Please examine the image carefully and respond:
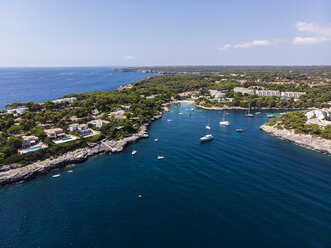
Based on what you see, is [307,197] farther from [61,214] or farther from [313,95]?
[313,95]

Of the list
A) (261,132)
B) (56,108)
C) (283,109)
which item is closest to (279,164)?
(261,132)

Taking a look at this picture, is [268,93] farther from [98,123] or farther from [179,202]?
[179,202]

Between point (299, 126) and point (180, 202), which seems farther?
point (299, 126)

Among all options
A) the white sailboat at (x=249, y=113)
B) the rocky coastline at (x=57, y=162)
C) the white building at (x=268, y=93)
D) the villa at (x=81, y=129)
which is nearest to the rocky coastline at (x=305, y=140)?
the white sailboat at (x=249, y=113)

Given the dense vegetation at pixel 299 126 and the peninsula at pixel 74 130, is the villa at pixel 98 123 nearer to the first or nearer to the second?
the peninsula at pixel 74 130

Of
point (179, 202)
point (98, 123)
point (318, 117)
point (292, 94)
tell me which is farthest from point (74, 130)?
point (292, 94)

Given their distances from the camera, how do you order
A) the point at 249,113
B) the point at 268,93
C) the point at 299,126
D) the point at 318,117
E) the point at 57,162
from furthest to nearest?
the point at 268,93 → the point at 249,113 → the point at 318,117 → the point at 299,126 → the point at 57,162

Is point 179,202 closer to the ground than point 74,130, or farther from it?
closer to the ground
